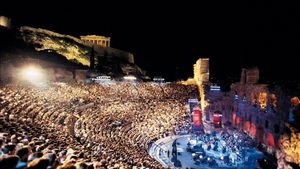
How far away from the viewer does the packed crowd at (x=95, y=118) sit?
32.2 feet

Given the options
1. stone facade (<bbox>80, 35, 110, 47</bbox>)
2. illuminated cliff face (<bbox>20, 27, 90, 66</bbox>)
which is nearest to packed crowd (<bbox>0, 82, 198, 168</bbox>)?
illuminated cliff face (<bbox>20, 27, 90, 66</bbox>)

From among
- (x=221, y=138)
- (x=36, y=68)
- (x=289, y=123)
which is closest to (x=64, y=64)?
(x=36, y=68)

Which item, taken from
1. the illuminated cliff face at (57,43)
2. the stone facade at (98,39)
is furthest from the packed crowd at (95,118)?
the stone facade at (98,39)

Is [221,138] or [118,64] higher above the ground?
[118,64]

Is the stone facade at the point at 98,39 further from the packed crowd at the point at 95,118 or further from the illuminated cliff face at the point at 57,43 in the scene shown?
the packed crowd at the point at 95,118

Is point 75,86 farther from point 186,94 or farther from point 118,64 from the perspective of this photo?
point 118,64

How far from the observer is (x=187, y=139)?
82.7ft

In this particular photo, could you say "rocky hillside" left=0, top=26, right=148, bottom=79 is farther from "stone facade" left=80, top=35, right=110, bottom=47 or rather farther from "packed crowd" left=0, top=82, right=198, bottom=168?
"packed crowd" left=0, top=82, right=198, bottom=168

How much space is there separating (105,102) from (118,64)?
3032 cm

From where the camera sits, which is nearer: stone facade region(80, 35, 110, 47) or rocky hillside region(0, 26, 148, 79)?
rocky hillside region(0, 26, 148, 79)

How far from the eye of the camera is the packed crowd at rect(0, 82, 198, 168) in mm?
9828

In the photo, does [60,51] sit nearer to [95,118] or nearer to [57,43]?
[57,43]

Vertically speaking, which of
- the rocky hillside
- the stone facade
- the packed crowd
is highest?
the stone facade

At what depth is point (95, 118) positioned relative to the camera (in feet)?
65.8
